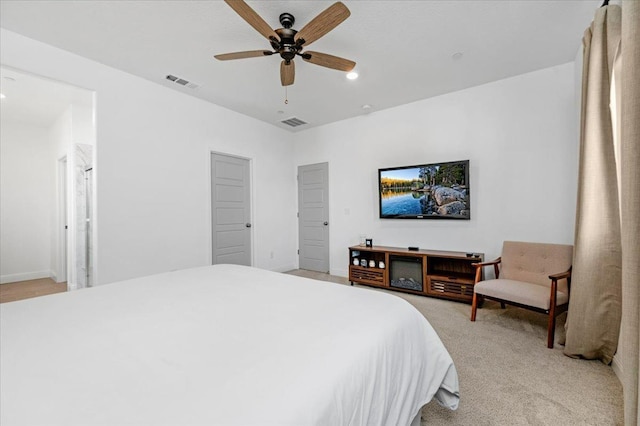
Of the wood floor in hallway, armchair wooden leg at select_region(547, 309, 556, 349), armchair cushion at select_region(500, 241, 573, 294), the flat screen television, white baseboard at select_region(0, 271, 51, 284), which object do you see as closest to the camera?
armchair wooden leg at select_region(547, 309, 556, 349)

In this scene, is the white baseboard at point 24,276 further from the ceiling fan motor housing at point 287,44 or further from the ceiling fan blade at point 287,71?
the ceiling fan motor housing at point 287,44

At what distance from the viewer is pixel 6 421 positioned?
2.03ft

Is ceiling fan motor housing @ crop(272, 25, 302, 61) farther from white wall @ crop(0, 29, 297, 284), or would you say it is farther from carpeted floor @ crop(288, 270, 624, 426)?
carpeted floor @ crop(288, 270, 624, 426)

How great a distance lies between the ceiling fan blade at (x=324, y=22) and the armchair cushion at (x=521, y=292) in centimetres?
269

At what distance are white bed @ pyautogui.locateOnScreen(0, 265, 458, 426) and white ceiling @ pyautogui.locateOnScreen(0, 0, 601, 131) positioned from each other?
226 centimetres

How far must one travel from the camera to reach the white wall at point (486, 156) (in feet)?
10.1

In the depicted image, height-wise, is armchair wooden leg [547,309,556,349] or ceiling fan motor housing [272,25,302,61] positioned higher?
ceiling fan motor housing [272,25,302,61]

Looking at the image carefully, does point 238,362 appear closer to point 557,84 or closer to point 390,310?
point 390,310

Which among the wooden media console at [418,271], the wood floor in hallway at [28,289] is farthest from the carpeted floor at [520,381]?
the wood floor in hallway at [28,289]

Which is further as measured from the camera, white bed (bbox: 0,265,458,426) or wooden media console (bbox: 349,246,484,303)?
wooden media console (bbox: 349,246,484,303)

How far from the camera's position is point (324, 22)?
190 centimetres

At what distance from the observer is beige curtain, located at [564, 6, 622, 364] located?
1906 millimetres

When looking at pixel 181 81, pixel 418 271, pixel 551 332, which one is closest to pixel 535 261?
pixel 551 332

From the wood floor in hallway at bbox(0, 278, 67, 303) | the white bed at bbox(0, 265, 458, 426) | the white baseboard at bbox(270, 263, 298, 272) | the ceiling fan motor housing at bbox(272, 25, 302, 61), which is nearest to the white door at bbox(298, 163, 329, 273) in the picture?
the white baseboard at bbox(270, 263, 298, 272)
